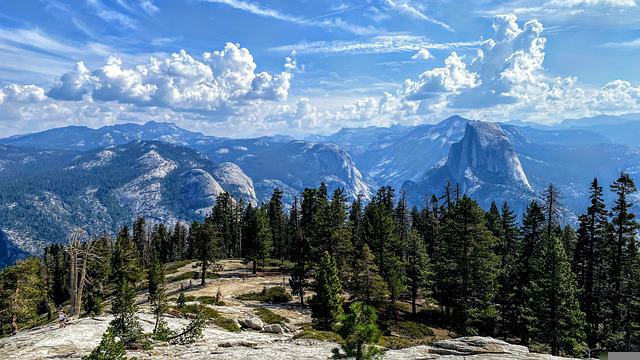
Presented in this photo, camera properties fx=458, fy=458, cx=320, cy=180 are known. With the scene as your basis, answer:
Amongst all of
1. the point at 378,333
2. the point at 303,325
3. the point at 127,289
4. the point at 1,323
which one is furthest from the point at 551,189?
the point at 1,323

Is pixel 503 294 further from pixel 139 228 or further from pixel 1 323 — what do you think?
pixel 139 228

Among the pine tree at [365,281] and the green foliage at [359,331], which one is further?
the pine tree at [365,281]

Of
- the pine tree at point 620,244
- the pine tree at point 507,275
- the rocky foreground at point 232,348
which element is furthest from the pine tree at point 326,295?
the pine tree at point 620,244

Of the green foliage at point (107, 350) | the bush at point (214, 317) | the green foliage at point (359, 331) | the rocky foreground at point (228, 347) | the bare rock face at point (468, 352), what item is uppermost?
the green foliage at point (359, 331)

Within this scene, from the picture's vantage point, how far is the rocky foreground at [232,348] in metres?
31.4

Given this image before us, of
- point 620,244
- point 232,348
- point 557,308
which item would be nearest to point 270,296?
point 232,348

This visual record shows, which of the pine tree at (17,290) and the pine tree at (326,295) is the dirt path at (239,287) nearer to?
the pine tree at (326,295)

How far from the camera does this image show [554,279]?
46.8 metres

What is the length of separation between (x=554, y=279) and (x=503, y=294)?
60.8ft

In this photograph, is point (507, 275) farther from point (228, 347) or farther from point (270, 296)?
point (228, 347)

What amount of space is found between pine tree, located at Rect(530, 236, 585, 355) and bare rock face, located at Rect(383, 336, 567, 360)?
15.8m

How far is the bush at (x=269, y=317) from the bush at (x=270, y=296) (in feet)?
32.6

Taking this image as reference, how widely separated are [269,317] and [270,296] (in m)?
15.1

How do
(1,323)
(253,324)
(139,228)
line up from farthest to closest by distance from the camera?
(139,228)
(1,323)
(253,324)
